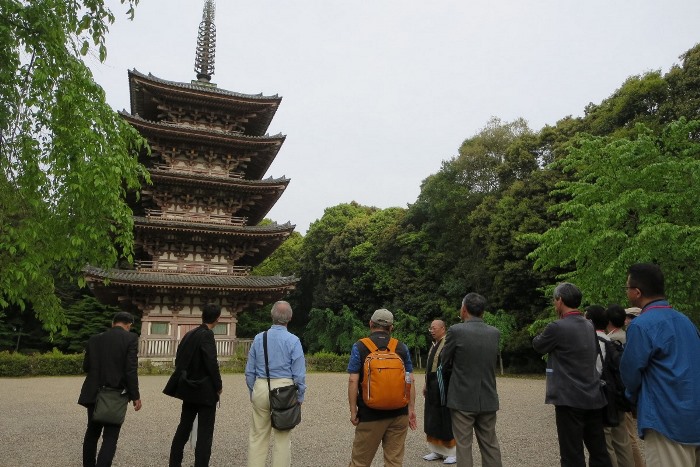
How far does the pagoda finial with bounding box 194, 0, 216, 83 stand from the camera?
2797 centimetres

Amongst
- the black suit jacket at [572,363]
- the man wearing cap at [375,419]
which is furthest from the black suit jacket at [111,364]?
the black suit jacket at [572,363]

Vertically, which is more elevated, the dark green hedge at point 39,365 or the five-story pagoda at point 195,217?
the five-story pagoda at point 195,217

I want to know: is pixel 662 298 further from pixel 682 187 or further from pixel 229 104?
pixel 229 104

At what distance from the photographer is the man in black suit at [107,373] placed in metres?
4.88

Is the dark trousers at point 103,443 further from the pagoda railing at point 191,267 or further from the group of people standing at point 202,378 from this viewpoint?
the pagoda railing at point 191,267

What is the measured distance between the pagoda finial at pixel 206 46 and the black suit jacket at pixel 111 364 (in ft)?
81.7

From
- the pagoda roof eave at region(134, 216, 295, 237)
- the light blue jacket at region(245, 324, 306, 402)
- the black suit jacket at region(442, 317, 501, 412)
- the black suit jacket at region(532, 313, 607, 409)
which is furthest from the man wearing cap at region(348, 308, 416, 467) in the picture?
the pagoda roof eave at region(134, 216, 295, 237)

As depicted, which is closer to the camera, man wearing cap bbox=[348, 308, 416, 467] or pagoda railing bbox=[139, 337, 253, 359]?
man wearing cap bbox=[348, 308, 416, 467]

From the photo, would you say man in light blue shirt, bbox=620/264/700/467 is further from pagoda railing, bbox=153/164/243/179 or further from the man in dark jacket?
pagoda railing, bbox=153/164/243/179

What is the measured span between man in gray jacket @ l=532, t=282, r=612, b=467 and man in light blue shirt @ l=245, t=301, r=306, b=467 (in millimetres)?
2127

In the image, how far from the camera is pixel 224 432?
332 inches

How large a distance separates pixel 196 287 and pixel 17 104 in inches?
634

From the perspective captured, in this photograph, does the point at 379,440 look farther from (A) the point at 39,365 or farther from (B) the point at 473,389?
(A) the point at 39,365

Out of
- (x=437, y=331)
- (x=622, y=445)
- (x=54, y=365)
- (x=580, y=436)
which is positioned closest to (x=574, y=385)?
(x=580, y=436)
